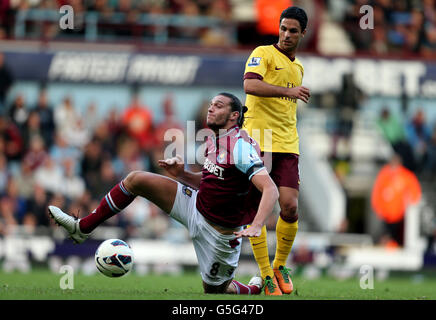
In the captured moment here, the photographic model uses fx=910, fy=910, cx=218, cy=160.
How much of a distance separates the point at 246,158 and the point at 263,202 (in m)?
0.51

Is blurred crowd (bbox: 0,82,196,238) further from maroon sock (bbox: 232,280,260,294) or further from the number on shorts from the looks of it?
the number on shorts

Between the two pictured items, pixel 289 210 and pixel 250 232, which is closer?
pixel 250 232

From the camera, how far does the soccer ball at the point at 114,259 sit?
337 inches

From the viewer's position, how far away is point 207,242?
8477mm

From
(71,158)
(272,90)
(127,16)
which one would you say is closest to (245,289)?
(272,90)

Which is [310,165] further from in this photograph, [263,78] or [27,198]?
[263,78]

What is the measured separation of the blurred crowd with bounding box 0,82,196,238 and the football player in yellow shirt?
7.40 meters

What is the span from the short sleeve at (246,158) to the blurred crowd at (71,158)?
27.4 feet

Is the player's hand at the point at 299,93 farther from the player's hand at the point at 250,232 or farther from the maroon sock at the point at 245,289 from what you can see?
the maroon sock at the point at 245,289

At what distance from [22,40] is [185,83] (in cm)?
355

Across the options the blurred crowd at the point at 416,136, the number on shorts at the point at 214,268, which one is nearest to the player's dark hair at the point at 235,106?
the number on shorts at the point at 214,268

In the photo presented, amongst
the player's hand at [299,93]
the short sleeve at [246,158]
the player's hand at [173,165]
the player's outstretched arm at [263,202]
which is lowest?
the player's outstretched arm at [263,202]

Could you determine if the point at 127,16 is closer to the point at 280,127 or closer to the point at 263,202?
the point at 280,127
